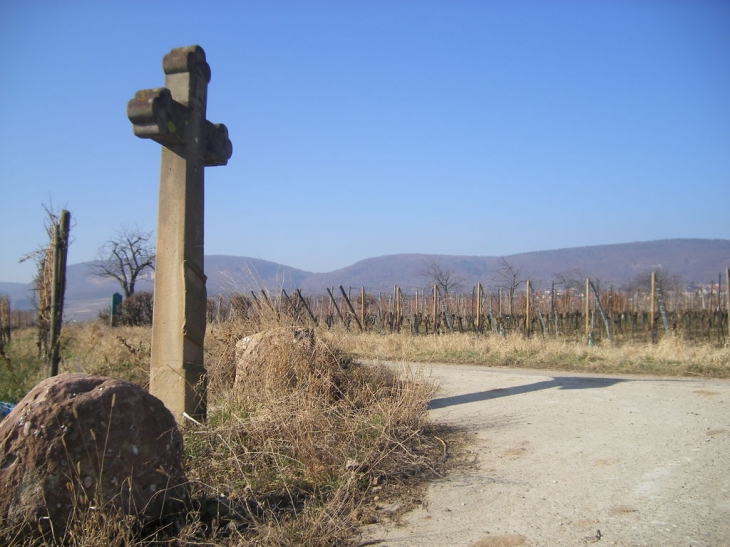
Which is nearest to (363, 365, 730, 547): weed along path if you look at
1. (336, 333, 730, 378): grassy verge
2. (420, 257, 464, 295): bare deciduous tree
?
(336, 333, 730, 378): grassy verge

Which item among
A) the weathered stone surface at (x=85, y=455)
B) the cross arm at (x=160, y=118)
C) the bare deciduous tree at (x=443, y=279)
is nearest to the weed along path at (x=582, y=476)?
the weathered stone surface at (x=85, y=455)

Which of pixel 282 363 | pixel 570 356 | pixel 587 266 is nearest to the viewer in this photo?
pixel 282 363

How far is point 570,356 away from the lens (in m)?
14.1

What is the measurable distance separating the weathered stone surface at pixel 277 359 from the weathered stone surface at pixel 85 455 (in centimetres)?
222

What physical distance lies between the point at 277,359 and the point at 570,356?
9.70m

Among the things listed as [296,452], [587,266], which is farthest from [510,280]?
[587,266]

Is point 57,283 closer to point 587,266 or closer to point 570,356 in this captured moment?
point 570,356

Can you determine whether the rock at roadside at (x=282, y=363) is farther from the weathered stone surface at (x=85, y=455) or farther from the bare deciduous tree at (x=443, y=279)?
the bare deciduous tree at (x=443, y=279)

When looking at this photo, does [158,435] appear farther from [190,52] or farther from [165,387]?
[190,52]

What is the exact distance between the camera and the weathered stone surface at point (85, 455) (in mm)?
3072

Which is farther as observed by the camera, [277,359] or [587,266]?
[587,266]

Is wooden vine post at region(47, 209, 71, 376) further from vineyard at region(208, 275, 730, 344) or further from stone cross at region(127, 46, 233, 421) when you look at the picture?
vineyard at region(208, 275, 730, 344)

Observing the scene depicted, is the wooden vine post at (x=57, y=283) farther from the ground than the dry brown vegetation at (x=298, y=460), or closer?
farther from the ground

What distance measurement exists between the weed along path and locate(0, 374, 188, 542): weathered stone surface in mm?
1267
